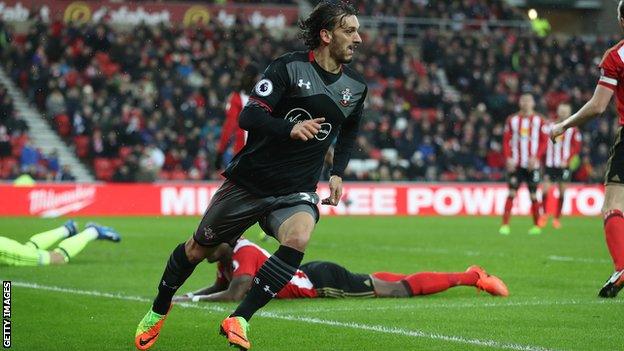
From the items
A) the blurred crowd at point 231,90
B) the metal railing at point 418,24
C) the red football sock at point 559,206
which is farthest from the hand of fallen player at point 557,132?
the metal railing at point 418,24

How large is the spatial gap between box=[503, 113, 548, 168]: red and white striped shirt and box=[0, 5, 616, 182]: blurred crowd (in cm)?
852

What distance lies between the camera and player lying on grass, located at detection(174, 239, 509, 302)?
8.76 metres

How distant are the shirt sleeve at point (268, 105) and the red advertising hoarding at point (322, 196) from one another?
57.1 ft

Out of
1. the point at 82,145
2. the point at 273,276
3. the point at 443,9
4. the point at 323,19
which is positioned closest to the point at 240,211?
the point at 273,276

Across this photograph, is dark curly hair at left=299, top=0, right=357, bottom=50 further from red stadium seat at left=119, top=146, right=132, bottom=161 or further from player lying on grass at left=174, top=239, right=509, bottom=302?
red stadium seat at left=119, top=146, right=132, bottom=161

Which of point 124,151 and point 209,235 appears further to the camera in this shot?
point 124,151

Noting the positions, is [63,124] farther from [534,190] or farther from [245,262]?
[245,262]

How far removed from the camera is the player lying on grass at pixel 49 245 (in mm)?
10914

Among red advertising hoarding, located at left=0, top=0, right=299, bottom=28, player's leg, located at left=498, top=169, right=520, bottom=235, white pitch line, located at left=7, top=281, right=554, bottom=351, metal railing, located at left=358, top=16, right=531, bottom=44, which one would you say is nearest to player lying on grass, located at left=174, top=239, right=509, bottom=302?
white pitch line, located at left=7, top=281, right=554, bottom=351

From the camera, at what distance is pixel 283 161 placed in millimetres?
6707

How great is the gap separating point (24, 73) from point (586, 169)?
14.8 meters

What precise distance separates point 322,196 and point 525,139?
648cm

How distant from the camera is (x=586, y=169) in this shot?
30.3 metres

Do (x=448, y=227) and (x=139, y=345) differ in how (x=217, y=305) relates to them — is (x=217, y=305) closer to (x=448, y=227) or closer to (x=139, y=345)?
(x=139, y=345)
